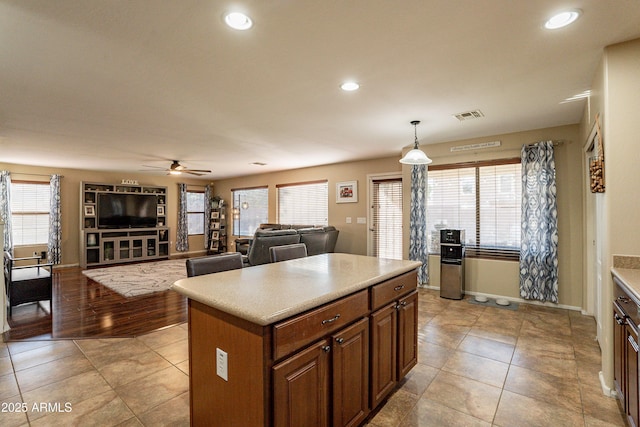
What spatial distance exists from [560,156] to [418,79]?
9.28ft

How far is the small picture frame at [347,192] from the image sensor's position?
6672mm

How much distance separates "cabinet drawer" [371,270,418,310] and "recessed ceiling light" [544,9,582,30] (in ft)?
6.25

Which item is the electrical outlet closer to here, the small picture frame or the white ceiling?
the white ceiling

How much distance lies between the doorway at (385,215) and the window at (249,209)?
3.44 m

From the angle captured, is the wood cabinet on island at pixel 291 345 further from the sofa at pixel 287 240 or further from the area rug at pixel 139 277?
the area rug at pixel 139 277

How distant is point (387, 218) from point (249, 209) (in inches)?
183

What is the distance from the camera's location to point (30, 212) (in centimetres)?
703

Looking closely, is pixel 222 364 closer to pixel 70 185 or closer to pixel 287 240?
pixel 287 240

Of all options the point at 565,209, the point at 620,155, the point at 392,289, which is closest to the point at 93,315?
the point at 392,289

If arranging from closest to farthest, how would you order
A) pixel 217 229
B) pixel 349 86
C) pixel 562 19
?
pixel 562 19 → pixel 349 86 → pixel 217 229

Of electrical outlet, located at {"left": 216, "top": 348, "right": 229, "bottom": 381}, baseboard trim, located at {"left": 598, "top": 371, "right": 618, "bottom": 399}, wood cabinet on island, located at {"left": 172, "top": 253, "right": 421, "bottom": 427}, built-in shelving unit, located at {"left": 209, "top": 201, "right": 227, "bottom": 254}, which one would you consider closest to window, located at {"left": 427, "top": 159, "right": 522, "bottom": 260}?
baseboard trim, located at {"left": 598, "top": 371, "right": 618, "bottom": 399}

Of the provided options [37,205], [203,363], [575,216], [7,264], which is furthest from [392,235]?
[37,205]

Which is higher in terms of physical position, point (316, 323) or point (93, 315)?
point (316, 323)

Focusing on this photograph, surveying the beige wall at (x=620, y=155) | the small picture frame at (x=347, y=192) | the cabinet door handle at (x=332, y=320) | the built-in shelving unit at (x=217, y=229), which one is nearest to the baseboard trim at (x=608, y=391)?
the beige wall at (x=620, y=155)
